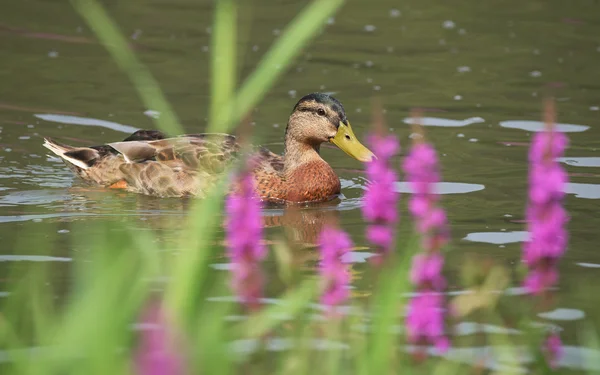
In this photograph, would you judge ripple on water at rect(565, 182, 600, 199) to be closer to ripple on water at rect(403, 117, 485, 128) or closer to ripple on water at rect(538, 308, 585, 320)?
ripple on water at rect(403, 117, 485, 128)

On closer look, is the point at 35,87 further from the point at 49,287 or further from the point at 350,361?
the point at 350,361

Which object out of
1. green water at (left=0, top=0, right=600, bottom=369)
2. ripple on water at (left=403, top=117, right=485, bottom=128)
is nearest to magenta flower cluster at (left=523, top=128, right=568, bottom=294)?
green water at (left=0, top=0, right=600, bottom=369)

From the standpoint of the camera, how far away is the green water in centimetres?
934

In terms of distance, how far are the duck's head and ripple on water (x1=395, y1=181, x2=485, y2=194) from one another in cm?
38

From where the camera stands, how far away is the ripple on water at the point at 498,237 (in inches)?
357

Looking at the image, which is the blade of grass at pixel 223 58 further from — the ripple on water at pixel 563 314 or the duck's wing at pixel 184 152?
the duck's wing at pixel 184 152

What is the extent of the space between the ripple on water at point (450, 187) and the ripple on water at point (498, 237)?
1.62m

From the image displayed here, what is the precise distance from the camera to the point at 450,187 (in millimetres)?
11117

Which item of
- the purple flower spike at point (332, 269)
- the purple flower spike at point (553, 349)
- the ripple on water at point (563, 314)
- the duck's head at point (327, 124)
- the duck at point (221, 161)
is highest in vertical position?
the duck's head at point (327, 124)

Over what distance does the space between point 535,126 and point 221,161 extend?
4192 millimetres

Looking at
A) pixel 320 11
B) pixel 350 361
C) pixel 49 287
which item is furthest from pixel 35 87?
pixel 320 11

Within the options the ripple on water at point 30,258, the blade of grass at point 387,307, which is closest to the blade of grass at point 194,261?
the blade of grass at point 387,307

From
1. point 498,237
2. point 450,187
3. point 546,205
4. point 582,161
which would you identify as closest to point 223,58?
point 546,205

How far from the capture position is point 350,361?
4566 mm
